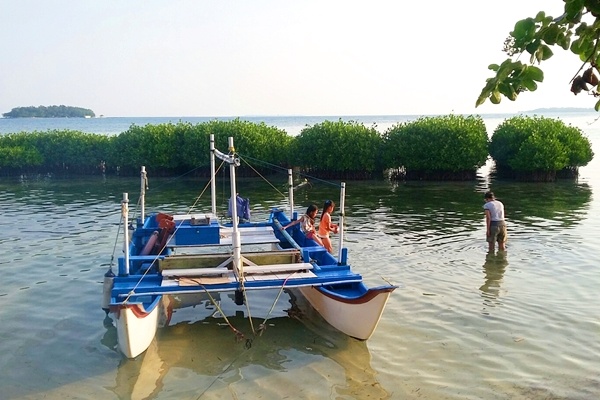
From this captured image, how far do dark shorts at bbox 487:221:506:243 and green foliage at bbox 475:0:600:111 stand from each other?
37.5 feet

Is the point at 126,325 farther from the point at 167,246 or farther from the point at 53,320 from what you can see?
the point at 167,246

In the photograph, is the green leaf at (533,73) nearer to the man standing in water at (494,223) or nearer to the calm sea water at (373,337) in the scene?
the calm sea water at (373,337)

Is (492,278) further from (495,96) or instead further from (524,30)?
(524,30)

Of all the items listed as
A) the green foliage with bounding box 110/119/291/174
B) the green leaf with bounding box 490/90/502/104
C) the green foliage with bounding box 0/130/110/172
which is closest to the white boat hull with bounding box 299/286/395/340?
the green leaf with bounding box 490/90/502/104

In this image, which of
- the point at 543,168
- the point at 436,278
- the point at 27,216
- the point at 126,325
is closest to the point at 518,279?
the point at 436,278

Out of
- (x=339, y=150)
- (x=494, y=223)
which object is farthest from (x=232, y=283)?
(x=339, y=150)

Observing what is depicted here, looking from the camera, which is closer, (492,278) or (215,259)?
(215,259)

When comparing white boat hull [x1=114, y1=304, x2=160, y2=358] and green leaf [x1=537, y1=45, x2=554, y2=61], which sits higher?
green leaf [x1=537, y1=45, x2=554, y2=61]

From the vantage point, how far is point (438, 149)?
32594 millimetres

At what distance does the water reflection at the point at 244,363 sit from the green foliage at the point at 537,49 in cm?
495

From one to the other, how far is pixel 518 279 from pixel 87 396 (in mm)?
9063

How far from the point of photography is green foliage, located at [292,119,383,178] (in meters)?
33.2

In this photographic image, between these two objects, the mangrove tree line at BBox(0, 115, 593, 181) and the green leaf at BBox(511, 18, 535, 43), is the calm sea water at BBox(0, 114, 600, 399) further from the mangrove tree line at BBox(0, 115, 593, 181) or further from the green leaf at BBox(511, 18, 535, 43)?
the mangrove tree line at BBox(0, 115, 593, 181)

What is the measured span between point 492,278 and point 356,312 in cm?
508
